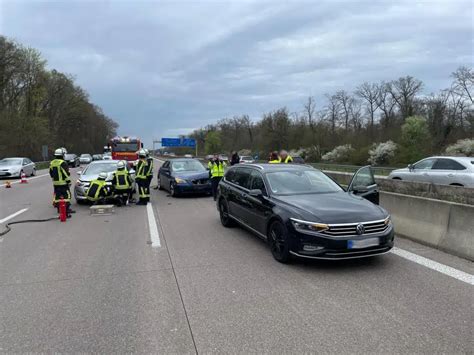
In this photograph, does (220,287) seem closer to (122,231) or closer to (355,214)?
(355,214)

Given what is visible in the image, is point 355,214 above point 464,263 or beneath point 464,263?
above

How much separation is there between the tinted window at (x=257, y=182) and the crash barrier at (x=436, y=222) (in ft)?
9.77

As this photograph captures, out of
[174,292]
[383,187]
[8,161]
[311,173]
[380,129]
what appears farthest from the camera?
[380,129]

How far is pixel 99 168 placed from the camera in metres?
14.5

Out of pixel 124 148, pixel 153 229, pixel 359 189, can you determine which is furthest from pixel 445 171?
pixel 124 148

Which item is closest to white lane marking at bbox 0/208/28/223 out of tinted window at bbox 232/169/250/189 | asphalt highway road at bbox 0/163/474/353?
asphalt highway road at bbox 0/163/474/353

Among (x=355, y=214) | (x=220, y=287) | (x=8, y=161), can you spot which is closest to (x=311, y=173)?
(x=355, y=214)

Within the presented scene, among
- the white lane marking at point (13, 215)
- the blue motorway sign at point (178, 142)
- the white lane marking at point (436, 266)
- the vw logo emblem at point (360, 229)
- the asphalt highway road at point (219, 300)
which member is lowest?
the white lane marking at point (13, 215)

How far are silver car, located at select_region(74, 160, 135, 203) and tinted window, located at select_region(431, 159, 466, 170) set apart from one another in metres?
10.7

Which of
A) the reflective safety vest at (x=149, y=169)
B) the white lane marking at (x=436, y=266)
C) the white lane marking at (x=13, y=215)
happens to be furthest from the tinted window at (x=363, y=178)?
the white lane marking at (x=13, y=215)

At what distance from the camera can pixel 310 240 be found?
564cm

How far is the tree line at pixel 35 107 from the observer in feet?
151

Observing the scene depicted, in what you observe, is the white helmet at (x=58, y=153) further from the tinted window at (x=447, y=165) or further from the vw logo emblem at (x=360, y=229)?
the tinted window at (x=447, y=165)

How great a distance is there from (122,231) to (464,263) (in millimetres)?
6578
